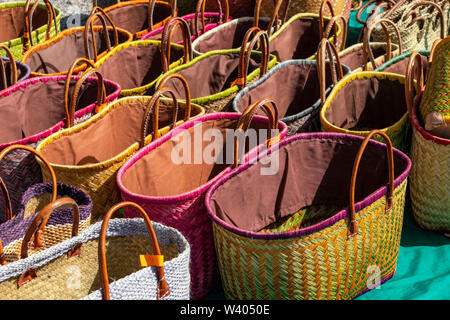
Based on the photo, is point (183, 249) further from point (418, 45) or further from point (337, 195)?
point (418, 45)

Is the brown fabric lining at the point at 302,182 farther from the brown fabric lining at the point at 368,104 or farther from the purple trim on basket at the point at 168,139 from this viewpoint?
the brown fabric lining at the point at 368,104

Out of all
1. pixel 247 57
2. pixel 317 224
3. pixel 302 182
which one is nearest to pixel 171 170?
pixel 302 182

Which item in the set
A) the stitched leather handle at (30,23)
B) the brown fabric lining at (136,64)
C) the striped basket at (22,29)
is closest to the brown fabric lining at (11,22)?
the striped basket at (22,29)

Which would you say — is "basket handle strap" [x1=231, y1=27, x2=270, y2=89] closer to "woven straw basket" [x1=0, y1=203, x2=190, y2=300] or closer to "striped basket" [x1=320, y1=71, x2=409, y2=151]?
"striped basket" [x1=320, y1=71, x2=409, y2=151]

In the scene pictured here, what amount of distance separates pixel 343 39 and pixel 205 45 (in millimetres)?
738

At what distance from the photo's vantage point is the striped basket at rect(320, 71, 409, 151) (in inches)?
105

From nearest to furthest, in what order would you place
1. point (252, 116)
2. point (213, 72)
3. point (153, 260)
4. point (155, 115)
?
point (153, 260)
point (252, 116)
point (155, 115)
point (213, 72)

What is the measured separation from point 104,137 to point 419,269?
4.33ft

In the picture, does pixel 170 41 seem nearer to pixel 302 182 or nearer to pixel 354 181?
pixel 302 182

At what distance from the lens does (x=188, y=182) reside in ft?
8.08

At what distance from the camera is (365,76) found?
2.74 metres

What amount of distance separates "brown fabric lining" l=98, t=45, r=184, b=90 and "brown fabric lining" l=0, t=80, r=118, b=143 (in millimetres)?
299

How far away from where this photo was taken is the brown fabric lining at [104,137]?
234 cm
